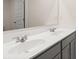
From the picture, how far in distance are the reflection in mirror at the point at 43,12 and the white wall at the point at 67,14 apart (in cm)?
13

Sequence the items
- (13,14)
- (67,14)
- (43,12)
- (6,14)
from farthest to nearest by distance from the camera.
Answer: (67,14), (43,12), (13,14), (6,14)

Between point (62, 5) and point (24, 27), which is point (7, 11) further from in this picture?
point (62, 5)

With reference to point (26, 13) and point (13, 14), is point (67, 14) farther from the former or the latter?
point (13, 14)

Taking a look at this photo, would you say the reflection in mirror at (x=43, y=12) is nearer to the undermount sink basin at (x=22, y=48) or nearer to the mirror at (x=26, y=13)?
the mirror at (x=26, y=13)

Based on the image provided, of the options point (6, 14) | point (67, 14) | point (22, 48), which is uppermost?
point (67, 14)

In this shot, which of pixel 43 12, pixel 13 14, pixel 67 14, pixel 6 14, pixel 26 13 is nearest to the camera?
pixel 6 14

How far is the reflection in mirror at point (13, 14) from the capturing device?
1.28 m

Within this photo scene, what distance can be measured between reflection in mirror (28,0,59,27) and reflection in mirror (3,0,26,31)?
31 centimetres

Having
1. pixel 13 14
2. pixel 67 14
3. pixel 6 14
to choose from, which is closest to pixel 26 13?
pixel 13 14

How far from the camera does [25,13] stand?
1.84m

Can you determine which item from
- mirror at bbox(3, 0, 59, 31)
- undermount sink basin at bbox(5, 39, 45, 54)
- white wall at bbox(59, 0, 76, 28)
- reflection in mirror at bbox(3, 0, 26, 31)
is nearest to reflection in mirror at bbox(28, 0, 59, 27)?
mirror at bbox(3, 0, 59, 31)

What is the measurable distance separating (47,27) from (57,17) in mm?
478

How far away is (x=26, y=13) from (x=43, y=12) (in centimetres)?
92

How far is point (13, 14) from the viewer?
1462 mm
